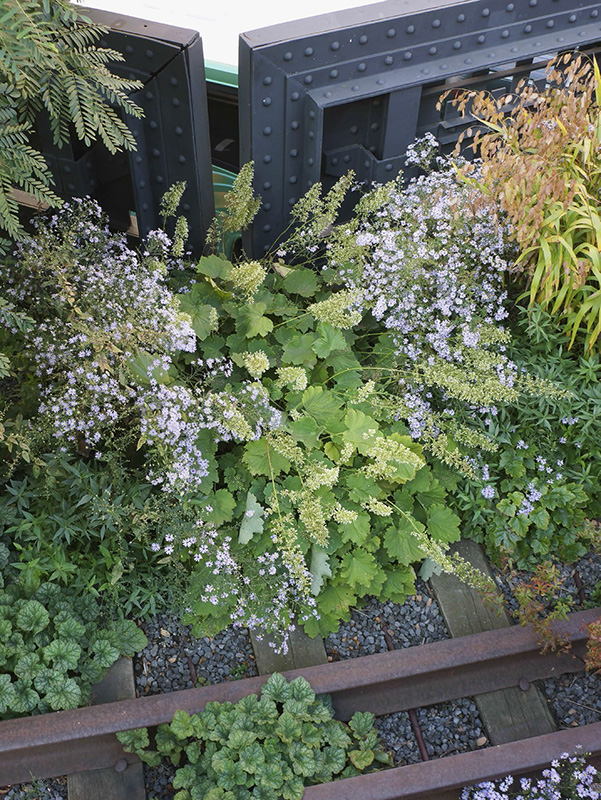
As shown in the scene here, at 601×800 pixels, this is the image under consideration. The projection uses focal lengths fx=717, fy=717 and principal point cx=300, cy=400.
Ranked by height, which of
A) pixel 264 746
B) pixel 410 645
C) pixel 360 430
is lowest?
pixel 410 645

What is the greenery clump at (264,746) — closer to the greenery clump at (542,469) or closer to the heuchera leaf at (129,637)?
the heuchera leaf at (129,637)

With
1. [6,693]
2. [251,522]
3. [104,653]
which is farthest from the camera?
[251,522]

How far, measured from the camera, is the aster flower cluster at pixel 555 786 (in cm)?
308

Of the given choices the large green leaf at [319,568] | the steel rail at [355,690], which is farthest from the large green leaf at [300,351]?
the steel rail at [355,690]

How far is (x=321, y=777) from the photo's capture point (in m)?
3.14

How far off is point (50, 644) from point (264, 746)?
1.06 metres

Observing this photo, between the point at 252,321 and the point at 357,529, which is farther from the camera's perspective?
the point at 252,321

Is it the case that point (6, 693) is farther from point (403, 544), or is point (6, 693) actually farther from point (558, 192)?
point (558, 192)

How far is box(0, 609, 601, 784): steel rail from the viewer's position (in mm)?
3051

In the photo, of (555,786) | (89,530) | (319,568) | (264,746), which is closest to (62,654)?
(89,530)

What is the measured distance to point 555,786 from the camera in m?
3.13

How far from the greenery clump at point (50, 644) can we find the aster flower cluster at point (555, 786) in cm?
169

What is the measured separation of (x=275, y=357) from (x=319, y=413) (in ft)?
1.76

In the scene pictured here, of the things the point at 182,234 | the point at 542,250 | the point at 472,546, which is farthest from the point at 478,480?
the point at 182,234
